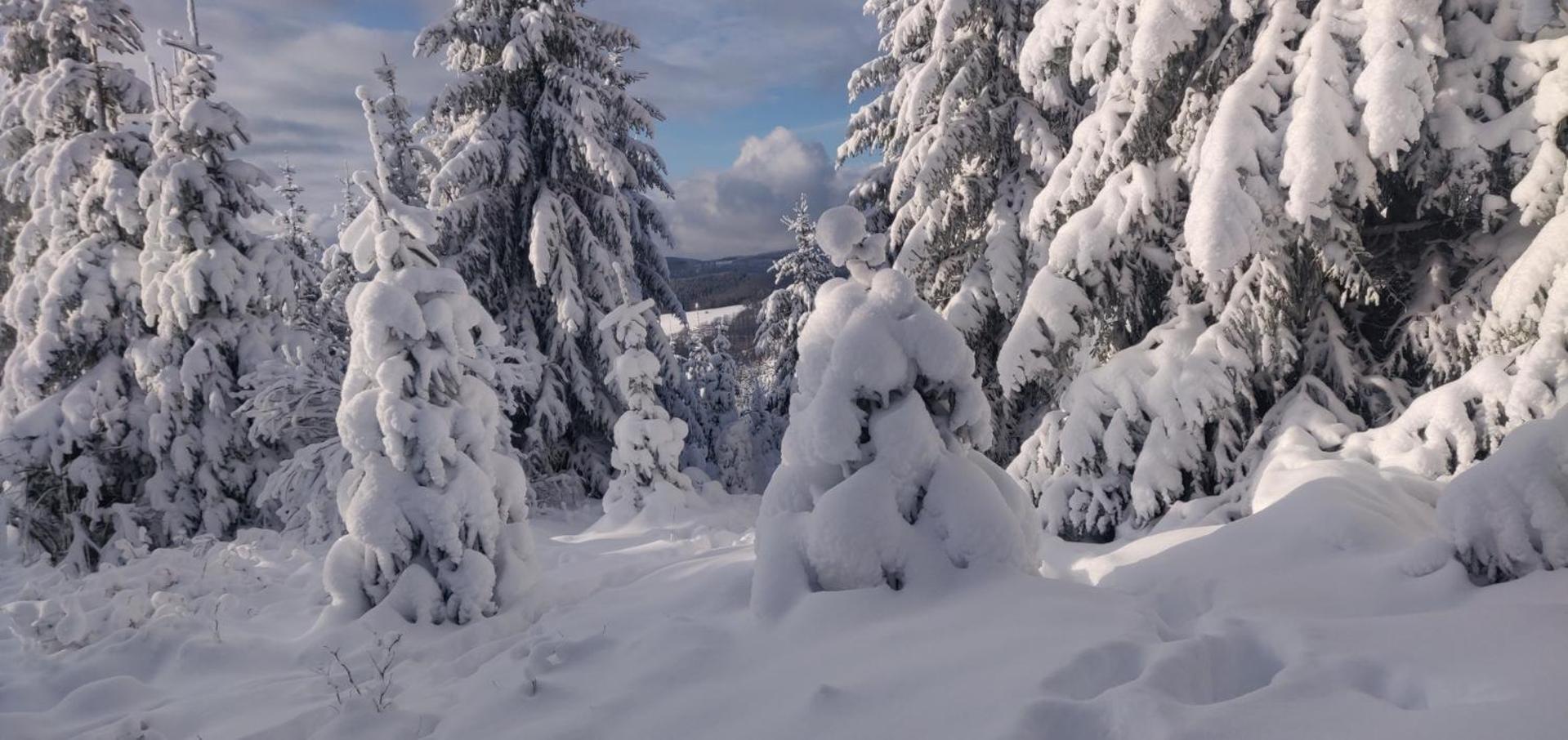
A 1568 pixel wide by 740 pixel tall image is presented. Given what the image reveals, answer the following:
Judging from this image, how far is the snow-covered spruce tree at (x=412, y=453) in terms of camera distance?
250 inches

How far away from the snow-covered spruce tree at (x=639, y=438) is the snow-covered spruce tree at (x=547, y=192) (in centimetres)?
207

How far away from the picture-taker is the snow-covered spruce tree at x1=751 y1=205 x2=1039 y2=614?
176 inches

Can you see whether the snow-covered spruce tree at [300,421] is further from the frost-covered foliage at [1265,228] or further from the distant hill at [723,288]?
the distant hill at [723,288]

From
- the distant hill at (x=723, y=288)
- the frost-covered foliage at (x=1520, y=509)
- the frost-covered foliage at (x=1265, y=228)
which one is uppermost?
the distant hill at (x=723, y=288)

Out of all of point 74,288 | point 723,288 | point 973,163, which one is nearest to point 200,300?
point 74,288

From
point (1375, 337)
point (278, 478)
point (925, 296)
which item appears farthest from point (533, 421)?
point (1375, 337)

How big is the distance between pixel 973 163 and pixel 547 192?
27.9 feet

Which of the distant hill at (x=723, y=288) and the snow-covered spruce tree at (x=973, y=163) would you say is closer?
the snow-covered spruce tree at (x=973, y=163)

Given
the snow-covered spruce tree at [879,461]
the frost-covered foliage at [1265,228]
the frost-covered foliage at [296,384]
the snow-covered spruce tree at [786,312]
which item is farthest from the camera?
the snow-covered spruce tree at [786,312]

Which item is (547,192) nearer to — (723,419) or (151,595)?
(151,595)

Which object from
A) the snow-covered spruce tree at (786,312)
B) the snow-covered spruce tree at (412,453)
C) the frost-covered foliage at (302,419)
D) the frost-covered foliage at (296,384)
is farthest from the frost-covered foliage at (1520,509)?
the snow-covered spruce tree at (786,312)

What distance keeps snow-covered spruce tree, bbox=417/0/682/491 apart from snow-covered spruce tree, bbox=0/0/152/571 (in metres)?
5.12

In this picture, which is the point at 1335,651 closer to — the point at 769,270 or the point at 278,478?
the point at 278,478

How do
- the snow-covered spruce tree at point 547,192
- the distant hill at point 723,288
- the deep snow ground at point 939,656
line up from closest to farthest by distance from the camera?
1. the deep snow ground at point 939,656
2. the snow-covered spruce tree at point 547,192
3. the distant hill at point 723,288
